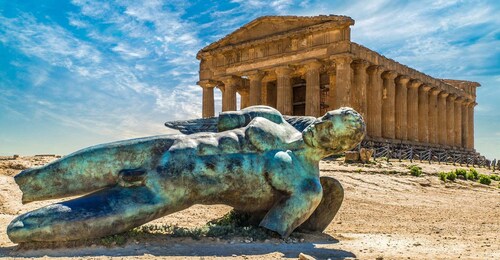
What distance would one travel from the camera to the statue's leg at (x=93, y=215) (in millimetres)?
5238

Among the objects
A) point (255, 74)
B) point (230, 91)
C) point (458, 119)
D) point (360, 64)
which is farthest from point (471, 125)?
point (230, 91)

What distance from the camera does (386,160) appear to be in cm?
2522

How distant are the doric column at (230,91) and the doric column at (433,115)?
18.8 metres

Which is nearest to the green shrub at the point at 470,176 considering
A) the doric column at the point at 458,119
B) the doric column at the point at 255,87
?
the doric column at the point at 255,87

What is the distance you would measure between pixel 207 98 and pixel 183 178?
38595mm

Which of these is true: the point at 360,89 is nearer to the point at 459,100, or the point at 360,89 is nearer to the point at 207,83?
the point at 207,83

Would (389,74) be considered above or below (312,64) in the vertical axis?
below

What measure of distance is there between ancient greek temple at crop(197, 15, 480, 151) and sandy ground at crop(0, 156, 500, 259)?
697 inches

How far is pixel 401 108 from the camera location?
1593 inches

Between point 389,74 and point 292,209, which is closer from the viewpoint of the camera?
point 292,209

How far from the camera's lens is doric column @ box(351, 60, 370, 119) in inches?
1396

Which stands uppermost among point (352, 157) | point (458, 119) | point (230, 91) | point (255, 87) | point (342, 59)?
point (342, 59)

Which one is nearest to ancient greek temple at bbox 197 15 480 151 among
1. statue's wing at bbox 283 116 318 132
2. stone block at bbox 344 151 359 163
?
stone block at bbox 344 151 359 163

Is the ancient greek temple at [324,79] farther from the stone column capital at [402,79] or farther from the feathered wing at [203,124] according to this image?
the feathered wing at [203,124]
